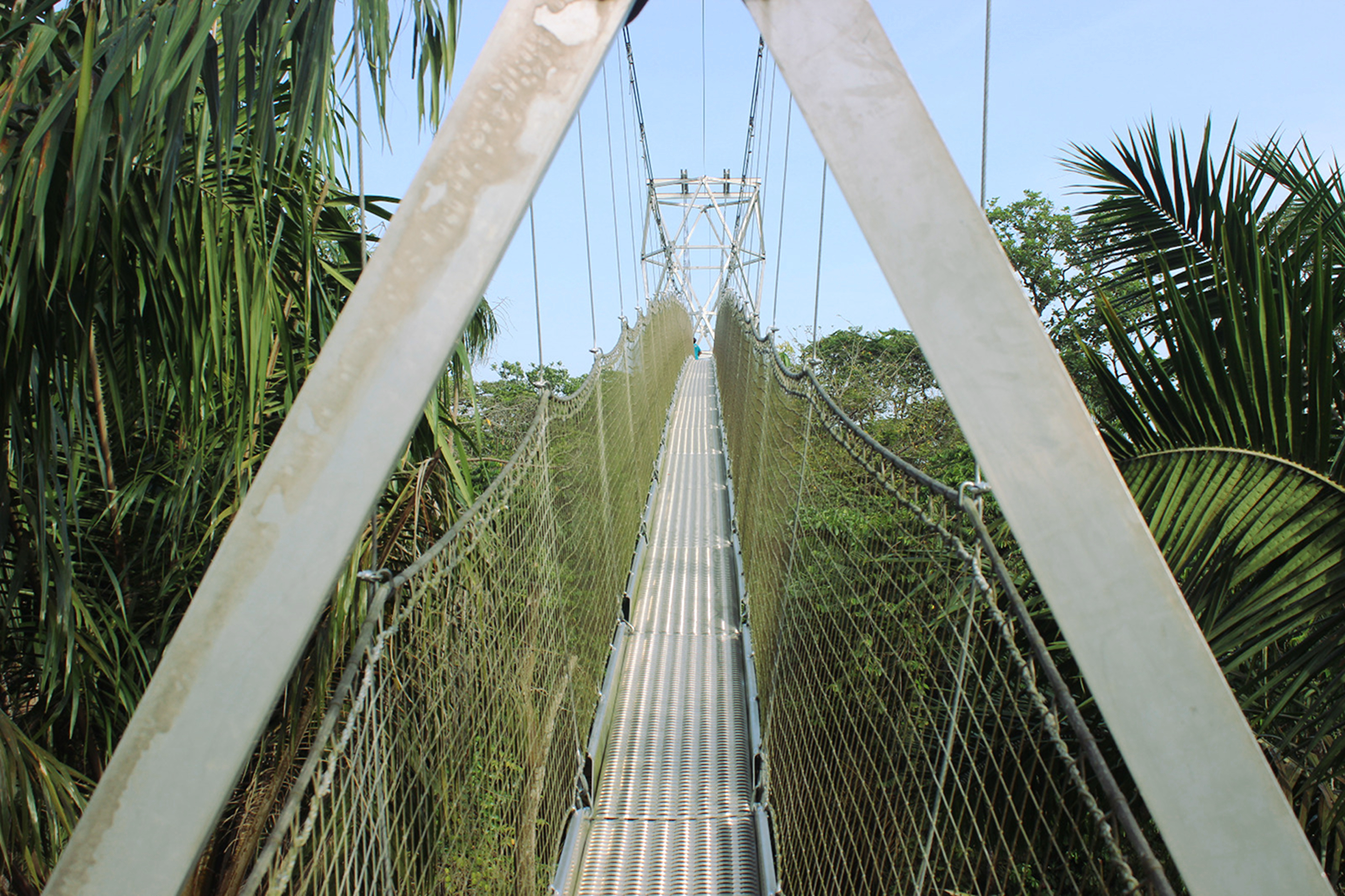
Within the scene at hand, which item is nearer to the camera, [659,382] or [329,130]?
[329,130]

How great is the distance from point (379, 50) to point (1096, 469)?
1997 millimetres

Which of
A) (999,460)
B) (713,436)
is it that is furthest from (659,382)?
(999,460)

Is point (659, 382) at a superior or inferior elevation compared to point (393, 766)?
superior

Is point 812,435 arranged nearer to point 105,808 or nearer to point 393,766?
point 393,766

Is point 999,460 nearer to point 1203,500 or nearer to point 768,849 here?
point 1203,500

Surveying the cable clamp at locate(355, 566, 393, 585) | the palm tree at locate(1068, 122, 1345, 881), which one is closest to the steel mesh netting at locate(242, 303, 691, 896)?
the cable clamp at locate(355, 566, 393, 585)

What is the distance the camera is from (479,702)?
1.87 m

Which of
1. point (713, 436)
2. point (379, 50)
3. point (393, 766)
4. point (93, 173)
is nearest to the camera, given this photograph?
point (393, 766)

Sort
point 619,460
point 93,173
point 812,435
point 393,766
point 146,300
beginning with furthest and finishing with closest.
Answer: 1. point 619,460
2. point 812,435
3. point 146,300
4. point 93,173
5. point 393,766

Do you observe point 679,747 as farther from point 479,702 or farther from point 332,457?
point 332,457

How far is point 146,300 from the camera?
96.5 inches

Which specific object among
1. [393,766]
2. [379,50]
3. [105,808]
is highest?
[379,50]

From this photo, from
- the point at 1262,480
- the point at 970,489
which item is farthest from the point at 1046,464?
the point at 1262,480

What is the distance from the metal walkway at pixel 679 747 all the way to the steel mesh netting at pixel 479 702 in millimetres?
160
